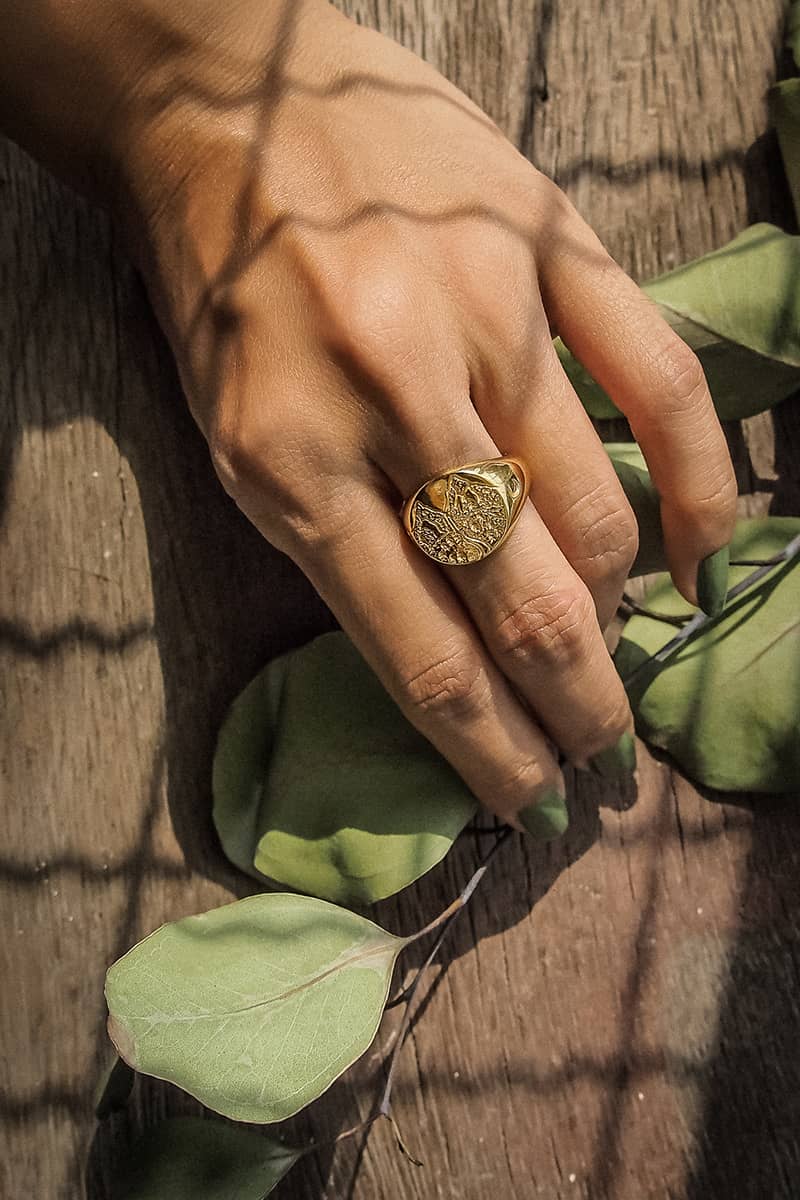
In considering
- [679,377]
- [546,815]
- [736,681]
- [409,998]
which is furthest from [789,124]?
[409,998]

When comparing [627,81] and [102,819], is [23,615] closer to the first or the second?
[102,819]

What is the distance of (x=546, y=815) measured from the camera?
0.63 meters

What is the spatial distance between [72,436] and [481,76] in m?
0.37

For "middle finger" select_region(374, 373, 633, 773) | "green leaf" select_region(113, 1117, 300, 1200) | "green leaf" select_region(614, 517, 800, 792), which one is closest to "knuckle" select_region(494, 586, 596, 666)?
"middle finger" select_region(374, 373, 633, 773)

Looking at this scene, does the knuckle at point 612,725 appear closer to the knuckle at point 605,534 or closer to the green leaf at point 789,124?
the knuckle at point 605,534

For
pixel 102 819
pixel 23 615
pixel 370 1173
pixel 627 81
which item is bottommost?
pixel 370 1173

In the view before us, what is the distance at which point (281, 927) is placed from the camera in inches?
22.9

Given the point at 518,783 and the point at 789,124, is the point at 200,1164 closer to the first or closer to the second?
the point at 518,783

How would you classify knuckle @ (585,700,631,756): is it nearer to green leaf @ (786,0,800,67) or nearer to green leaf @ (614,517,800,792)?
→ green leaf @ (614,517,800,792)

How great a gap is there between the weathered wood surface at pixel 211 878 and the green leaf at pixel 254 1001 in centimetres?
10

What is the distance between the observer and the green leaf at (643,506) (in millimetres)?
631

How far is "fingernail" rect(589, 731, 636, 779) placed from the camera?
0.64 metres

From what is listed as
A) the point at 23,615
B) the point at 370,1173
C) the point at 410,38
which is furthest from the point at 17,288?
the point at 370,1173

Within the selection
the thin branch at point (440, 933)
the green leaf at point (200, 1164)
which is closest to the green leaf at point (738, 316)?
the thin branch at point (440, 933)
